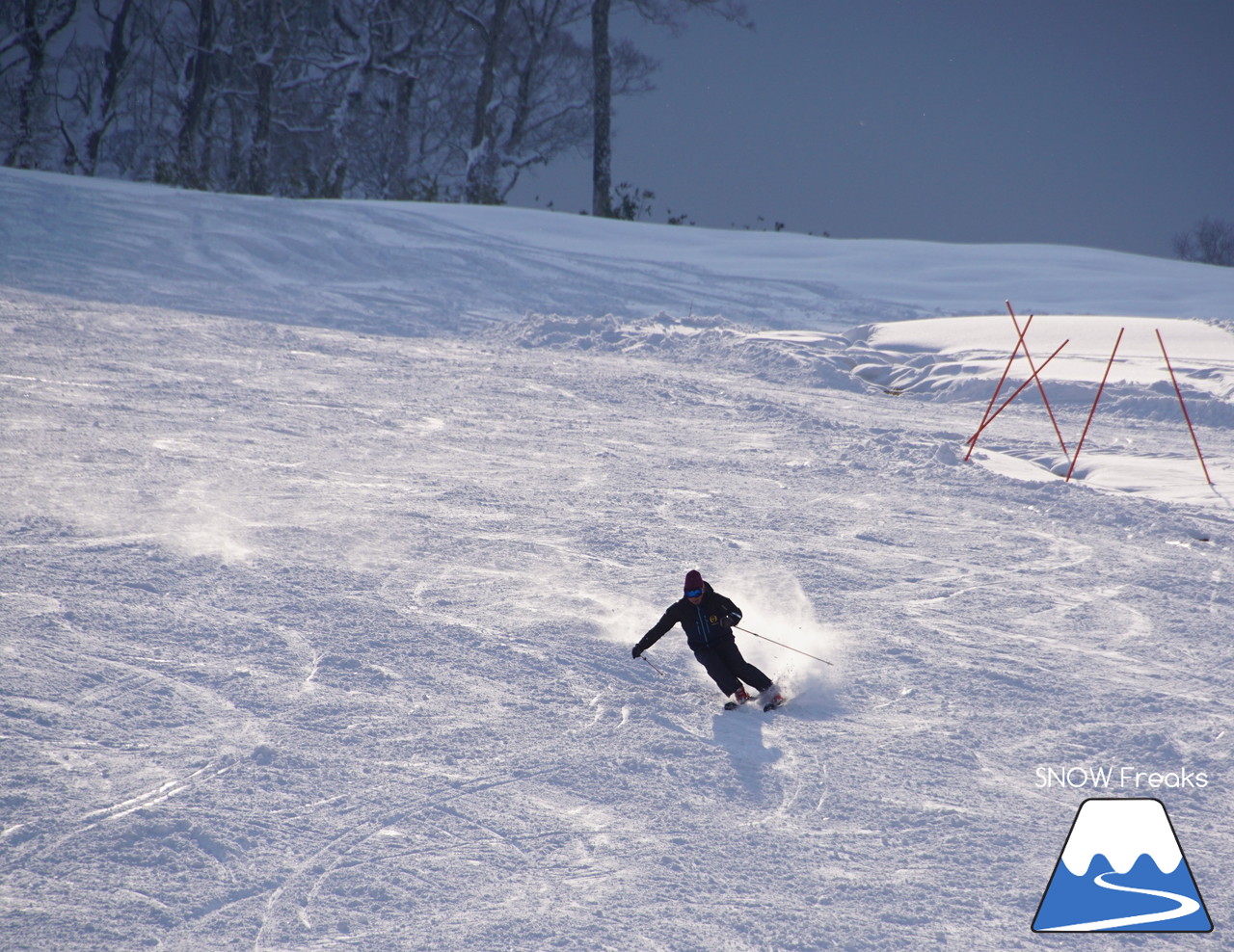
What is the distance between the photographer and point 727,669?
5832 mm

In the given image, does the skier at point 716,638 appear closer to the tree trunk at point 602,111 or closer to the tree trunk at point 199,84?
the tree trunk at point 602,111

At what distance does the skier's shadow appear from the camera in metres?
5.07

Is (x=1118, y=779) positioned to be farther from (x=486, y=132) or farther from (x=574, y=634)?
(x=486, y=132)

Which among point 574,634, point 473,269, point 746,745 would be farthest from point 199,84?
point 746,745

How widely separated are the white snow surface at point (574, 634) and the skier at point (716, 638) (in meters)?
0.17

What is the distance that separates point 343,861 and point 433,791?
604 mm

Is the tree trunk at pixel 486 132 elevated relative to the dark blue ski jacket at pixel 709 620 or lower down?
elevated

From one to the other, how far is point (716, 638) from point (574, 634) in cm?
111

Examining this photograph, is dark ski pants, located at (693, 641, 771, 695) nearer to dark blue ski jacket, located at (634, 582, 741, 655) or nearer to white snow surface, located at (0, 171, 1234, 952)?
dark blue ski jacket, located at (634, 582, 741, 655)

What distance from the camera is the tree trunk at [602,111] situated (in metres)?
28.4

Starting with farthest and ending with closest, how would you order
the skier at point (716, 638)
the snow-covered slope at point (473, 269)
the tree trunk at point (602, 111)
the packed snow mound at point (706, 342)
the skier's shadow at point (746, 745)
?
the tree trunk at point (602, 111)
the snow-covered slope at point (473, 269)
the packed snow mound at point (706, 342)
the skier at point (716, 638)
the skier's shadow at point (746, 745)

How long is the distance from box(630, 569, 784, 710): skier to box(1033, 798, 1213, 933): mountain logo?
1748 millimetres

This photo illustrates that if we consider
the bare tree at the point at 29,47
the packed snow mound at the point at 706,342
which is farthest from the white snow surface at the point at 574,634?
the bare tree at the point at 29,47

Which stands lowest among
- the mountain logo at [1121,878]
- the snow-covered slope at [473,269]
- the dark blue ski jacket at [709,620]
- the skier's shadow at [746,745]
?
the mountain logo at [1121,878]
